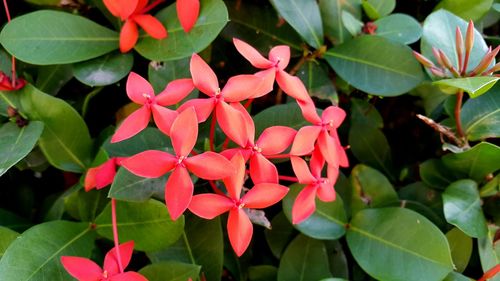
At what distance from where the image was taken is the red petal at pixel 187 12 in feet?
2.42

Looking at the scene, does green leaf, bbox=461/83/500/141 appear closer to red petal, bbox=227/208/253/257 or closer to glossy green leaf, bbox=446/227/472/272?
glossy green leaf, bbox=446/227/472/272

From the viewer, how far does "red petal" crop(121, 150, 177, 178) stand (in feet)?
1.98

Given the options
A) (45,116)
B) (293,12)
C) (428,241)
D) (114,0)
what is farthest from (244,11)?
(428,241)

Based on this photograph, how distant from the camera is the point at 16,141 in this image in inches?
29.5

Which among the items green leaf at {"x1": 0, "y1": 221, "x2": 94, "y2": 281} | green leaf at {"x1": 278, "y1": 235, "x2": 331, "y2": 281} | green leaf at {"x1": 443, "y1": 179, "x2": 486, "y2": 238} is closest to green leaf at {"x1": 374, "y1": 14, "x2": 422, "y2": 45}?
green leaf at {"x1": 443, "y1": 179, "x2": 486, "y2": 238}

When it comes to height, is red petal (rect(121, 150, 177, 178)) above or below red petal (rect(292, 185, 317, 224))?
above

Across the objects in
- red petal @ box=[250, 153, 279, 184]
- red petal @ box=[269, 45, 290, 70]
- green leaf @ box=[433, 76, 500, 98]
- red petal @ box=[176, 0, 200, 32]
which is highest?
red petal @ box=[176, 0, 200, 32]

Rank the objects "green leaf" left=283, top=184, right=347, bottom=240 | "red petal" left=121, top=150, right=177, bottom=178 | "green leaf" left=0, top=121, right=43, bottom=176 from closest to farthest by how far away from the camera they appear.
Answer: "red petal" left=121, top=150, right=177, bottom=178 → "green leaf" left=0, top=121, right=43, bottom=176 → "green leaf" left=283, top=184, right=347, bottom=240

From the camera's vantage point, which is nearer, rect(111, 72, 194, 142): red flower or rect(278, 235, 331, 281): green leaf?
rect(111, 72, 194, 142): red flower

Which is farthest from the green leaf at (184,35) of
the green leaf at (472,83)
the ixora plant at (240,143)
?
the green leaf at (472,83)

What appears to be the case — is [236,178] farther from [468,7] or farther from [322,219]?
[468,7]

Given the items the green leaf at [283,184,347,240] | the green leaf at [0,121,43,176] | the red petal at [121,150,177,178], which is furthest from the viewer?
the green leaf at [283,184,347,240]

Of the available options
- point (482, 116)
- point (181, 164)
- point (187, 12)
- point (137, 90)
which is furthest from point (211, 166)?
point (482, 116)

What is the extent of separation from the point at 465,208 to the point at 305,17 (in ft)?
1.21
